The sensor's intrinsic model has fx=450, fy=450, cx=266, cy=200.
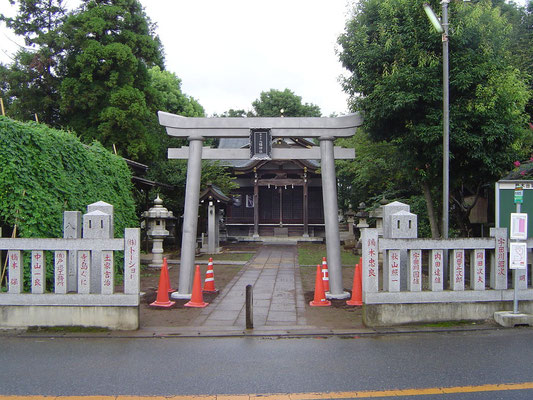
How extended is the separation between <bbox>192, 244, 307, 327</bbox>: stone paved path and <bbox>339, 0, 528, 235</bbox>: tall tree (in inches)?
186

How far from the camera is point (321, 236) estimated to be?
31469 millimetres

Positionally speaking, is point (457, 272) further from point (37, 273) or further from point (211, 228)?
point (211, 228)

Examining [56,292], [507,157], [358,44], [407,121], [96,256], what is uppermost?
[358,44]

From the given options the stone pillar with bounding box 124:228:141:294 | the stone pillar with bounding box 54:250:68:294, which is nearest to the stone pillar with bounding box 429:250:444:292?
the stone pillar with bounding box 124:228:141:294

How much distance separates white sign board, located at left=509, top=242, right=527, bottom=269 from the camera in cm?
712

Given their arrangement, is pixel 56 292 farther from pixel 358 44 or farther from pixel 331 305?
pixel 358 44

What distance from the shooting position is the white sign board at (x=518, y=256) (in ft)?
23.4

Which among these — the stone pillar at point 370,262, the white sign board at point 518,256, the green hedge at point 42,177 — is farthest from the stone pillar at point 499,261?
the green hedge at point 42,177

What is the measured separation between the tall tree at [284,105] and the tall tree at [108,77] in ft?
74.8

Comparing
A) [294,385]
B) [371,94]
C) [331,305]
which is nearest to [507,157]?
[371,94]

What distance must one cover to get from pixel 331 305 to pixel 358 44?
255 inches

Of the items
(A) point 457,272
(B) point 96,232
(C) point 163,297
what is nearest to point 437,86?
(A) point 457,272

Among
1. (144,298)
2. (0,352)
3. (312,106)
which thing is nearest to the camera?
(0,352)

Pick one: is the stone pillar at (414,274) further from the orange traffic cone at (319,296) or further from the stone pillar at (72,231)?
the stone pillar at (72,231)
